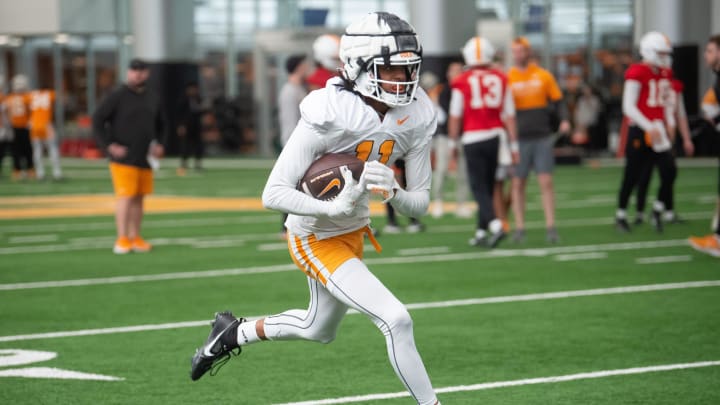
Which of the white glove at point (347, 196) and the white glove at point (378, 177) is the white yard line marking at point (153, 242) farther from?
the white glove at point (378, 177)

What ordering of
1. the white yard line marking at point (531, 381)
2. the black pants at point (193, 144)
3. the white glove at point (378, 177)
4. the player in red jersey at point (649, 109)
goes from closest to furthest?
the white glove at point (378, 177) < the white yard line marking at point (531, 381) < the player in red jersey at point (649, 109) < the black pants at point (193, 144)

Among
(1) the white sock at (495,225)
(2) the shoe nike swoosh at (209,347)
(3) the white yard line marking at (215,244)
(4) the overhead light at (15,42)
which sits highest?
(4) the overhead light at (15,42)

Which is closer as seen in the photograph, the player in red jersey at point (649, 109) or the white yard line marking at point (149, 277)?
the white yard line marking at point (149, 277)

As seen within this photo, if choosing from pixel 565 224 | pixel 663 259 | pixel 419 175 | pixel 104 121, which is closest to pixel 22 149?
pixel 104 121

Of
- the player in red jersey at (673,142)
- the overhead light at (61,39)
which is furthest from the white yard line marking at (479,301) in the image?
the overhead light at (61,39)

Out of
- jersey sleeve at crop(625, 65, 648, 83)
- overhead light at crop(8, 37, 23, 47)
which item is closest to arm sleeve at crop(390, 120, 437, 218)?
jersey sleeve at crop(625, 65, 648, 83)

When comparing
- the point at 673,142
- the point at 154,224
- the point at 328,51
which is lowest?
the point at 154,224

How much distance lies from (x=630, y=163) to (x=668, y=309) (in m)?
4.92

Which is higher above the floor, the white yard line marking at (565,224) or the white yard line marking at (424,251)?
the white yard line marking at (424,251)

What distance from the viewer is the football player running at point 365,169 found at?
211 inches

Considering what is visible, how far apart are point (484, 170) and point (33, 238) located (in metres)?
5.61

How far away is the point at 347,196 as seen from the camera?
5254mm

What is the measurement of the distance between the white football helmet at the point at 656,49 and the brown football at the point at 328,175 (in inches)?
329

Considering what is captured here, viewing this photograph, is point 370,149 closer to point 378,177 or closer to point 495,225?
point 378,177
